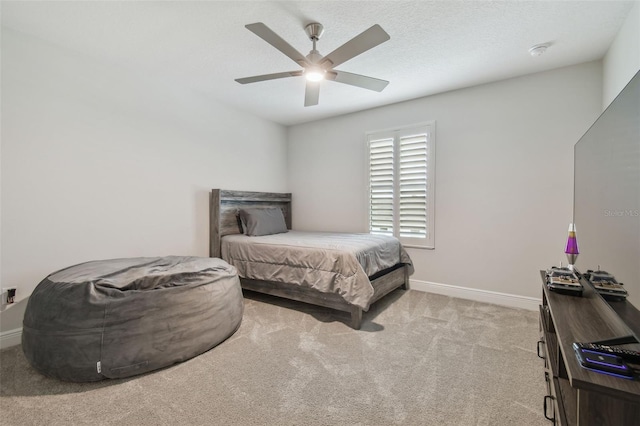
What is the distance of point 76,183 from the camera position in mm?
2527

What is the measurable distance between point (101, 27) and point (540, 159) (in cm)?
405

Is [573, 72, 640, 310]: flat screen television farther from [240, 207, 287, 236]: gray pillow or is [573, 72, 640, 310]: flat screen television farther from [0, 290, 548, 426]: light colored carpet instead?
[240, 207, 287, 236]: gray pillow

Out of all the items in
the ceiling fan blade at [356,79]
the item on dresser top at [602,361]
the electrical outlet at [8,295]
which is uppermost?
the ceiling fan blade at [356,79]

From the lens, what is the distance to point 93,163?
2633mm

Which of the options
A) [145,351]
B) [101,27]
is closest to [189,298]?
[145,351]

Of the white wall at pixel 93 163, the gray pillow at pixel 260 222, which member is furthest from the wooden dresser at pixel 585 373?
the white wall at pixel 93 163

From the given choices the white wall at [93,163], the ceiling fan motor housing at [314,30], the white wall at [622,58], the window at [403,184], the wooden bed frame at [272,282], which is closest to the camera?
the white wall at [622,58]

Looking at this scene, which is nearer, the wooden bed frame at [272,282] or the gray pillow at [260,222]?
the wooden bed frame at [272,282]

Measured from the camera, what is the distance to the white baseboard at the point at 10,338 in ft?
7.15

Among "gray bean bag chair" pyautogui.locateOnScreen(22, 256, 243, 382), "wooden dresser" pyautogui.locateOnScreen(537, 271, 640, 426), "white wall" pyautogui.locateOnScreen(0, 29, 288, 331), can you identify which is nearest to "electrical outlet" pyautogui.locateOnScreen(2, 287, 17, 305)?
"white wall" pyautogui.locateOnScreen(0, 29, 288, 331)

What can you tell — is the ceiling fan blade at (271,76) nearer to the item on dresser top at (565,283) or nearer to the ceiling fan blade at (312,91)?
the ceiling fan blade at (312,91)

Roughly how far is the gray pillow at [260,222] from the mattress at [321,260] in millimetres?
216

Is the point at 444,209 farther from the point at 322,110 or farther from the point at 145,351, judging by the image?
the point at 145,351

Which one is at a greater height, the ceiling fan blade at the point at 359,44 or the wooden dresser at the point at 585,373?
the ceiling fan blade at the point at 359,44
